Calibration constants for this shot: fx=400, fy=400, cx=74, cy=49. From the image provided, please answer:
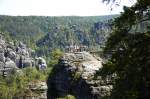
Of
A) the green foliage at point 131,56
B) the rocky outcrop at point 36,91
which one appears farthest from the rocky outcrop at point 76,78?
the green foliage at point 131,56

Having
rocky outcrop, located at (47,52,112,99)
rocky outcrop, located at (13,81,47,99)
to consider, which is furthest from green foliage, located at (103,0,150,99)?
rocky outcrop, located at (13,81,47,99)

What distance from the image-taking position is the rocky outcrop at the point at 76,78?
163 ft

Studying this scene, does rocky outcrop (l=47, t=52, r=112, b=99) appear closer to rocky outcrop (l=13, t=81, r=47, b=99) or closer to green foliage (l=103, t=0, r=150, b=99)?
rocky outcrop (l=13, t=81, r=47, b=99)

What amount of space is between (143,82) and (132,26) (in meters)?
2.07

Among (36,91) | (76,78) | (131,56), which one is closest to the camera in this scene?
(131,56)

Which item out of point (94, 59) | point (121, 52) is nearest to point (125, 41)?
point (121, 52)

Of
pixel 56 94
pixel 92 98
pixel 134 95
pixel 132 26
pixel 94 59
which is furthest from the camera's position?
pixel 56 94

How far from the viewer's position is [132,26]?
14523 millimetres

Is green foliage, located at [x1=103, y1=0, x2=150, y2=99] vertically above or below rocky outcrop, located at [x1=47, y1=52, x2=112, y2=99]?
above

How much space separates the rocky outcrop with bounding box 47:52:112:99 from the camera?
163 feet

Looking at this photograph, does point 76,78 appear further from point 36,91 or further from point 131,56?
point 131,56

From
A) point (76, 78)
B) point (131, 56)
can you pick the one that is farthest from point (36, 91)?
point (131, 56)

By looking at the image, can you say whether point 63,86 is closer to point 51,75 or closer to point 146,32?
point 51,75

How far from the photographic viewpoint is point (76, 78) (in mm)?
→ 55406
